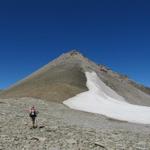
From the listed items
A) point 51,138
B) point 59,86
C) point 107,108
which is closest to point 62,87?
point 59,86

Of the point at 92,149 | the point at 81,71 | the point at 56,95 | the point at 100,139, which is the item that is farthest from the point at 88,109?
the point at 81,71

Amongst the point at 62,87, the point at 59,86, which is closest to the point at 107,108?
the point at 62,87

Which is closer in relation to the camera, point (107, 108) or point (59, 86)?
point (107, 108)

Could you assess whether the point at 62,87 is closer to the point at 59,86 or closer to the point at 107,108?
the point at 59,86

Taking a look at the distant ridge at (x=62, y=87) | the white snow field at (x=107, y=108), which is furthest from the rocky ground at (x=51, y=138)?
the distant ridge at (x=62, y=87)

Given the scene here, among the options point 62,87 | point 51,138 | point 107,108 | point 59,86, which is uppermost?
point 59,86

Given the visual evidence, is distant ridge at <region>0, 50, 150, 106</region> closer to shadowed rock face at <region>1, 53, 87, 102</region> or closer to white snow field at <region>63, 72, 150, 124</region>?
shadowed rock face at <region>1, 53, 87, 102</region>

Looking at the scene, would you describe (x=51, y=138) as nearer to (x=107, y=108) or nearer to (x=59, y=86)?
(x=107, y=108)

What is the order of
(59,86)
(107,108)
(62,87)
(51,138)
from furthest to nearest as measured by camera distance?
(59,86) < (62,87) < (107,108) < (51,138)

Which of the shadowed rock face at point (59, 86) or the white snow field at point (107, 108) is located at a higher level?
the shadowed rock face at point (59, 86)

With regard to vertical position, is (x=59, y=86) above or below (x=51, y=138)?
above

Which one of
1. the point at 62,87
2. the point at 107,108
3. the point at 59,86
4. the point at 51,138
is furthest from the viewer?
the point at 59,86

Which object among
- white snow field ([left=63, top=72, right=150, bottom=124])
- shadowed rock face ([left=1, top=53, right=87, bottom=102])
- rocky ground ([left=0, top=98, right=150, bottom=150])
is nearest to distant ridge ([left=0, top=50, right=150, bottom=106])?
shadowed rock face ([left=1, top=53, right=87, bottom=102])

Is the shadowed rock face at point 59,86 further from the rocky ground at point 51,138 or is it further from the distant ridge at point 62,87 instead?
the rocky ground at point 51,138
